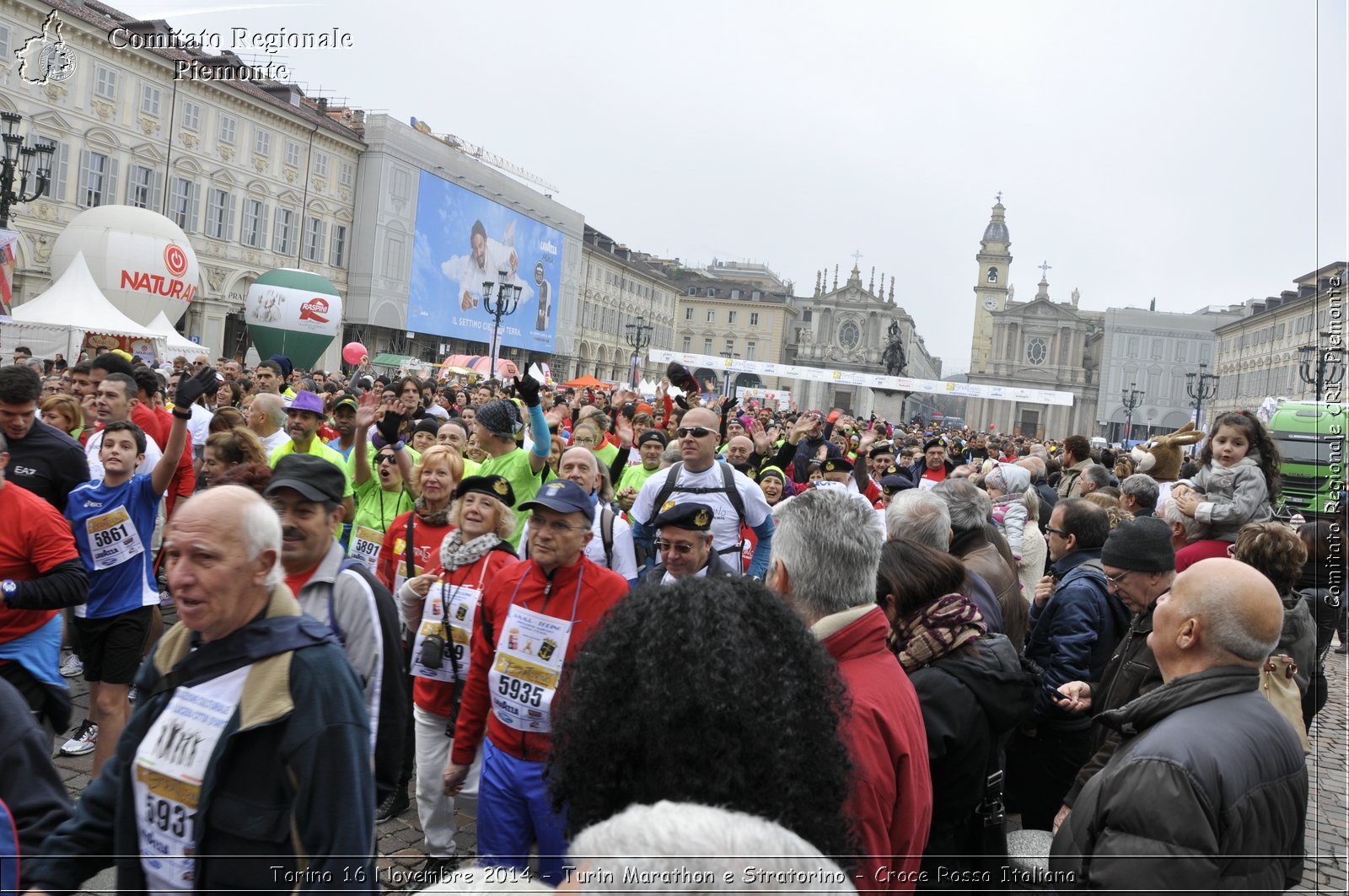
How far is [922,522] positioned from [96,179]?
36.3 m

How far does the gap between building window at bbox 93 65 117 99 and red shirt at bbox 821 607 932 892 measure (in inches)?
1474

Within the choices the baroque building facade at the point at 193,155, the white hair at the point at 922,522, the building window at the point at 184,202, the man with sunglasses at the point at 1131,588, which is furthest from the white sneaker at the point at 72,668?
the building window at the point at 184,202

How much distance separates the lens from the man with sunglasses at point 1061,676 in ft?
13.6

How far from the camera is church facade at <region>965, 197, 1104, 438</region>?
9588cm

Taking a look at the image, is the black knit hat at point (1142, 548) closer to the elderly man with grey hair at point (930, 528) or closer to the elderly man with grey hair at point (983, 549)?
the elderly man with grey hair at point (930, 528)

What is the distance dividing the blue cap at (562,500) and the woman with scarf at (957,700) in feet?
4.00

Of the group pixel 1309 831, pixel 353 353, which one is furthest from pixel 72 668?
pixel 353 353

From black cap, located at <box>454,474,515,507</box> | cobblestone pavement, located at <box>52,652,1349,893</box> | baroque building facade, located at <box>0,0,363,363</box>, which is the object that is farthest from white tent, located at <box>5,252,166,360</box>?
black cap, located at <box>454,474,515,507</box>

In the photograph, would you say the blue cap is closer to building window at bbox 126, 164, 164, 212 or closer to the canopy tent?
the canopy tent

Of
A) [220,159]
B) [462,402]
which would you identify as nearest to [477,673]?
[462,402]

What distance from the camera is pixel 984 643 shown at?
3092 mm

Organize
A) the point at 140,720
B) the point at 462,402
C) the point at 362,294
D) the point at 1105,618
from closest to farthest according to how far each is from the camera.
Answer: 1. the point at 140,720
2. the point at 1105,618
3. the point at 462,402
4. the point at 362,294

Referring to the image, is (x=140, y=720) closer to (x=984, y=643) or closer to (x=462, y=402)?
(x=984, y=643)

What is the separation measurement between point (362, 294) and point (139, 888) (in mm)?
46092
